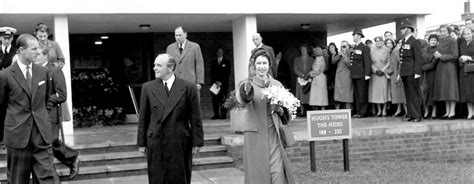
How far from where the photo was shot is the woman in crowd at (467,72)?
1156 centimetres

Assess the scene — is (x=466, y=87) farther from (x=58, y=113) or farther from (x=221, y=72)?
(x=58, y=113)

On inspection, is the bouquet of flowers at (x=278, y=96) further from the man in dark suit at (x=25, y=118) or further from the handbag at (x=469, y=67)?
the handbag at (x=469, y=67)

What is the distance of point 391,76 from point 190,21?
15.7ft

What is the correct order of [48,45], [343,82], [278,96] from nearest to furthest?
[278,96]
[48,45]
[343,82]

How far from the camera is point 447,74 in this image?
39.0 feet

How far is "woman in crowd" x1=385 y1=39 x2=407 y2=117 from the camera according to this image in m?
12.6

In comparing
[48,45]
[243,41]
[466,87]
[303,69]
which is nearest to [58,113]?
[48,45]

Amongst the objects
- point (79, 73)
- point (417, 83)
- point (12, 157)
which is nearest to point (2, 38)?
point (12, 157)

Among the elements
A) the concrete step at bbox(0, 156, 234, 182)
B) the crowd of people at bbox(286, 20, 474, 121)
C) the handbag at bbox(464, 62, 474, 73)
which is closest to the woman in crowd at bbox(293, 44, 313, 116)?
the crowd of people at bbox(286, 20, 474, 121)

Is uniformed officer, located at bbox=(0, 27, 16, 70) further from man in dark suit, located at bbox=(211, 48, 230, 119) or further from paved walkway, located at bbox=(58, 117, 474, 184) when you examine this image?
man in dark suit, located at bbox=(211, 48, 230, 119)

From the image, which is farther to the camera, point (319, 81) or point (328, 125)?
point (319, 81)

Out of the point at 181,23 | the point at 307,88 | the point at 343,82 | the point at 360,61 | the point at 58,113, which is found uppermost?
the point at 181,23
